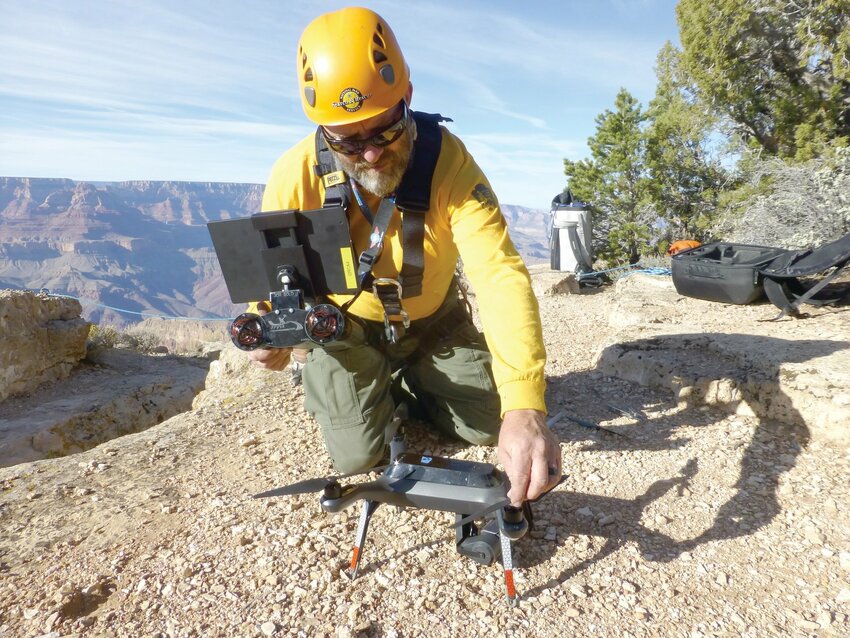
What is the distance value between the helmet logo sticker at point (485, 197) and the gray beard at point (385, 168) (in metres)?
0.37

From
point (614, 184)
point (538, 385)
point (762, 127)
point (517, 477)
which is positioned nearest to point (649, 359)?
point (538, 385)

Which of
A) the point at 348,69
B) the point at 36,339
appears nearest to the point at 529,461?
the point at 348,69

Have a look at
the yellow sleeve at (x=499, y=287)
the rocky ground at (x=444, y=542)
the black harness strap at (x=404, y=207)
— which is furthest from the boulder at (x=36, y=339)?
the yellow sleeve at (x=499, y=287)

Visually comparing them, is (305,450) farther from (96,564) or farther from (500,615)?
(500,615)

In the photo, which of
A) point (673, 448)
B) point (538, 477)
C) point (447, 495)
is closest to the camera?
point (538, 477)

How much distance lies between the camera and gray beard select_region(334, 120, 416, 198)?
99.5 inches

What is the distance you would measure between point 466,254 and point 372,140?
70 cm

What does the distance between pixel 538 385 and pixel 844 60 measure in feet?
48.0

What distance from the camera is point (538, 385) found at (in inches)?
76.6

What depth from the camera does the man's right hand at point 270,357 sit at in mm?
2658

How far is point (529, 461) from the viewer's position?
5.59ft

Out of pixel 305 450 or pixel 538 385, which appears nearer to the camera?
pixel 538 385

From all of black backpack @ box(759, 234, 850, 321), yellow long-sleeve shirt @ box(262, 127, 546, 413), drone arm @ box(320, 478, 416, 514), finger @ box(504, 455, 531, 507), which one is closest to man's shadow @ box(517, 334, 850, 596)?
finger @ box(504, 455, 531, 507)

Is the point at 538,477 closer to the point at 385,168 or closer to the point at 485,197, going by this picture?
the point at 485,197
